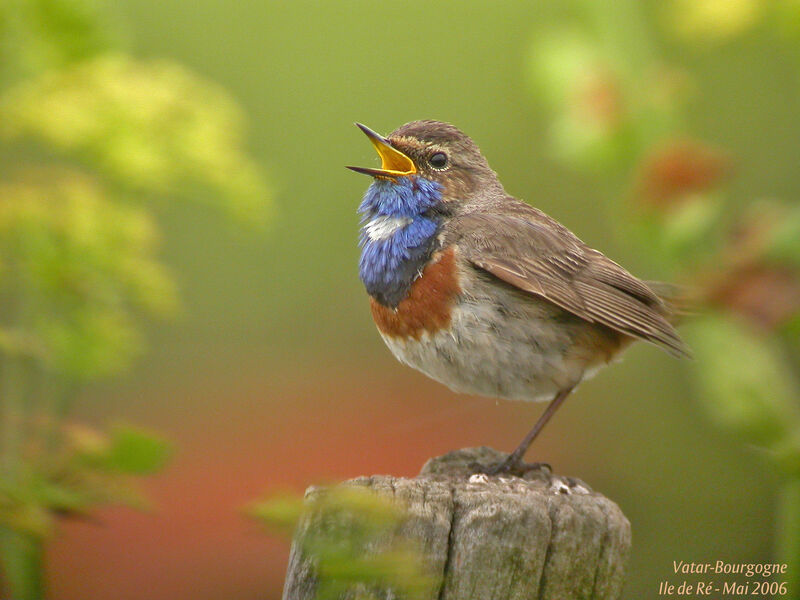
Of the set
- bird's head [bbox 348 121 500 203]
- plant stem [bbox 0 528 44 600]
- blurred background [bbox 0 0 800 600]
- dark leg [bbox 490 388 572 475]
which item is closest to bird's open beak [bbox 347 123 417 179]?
bird's head [bbox 348 121 500 203]

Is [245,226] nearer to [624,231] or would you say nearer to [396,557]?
[624,231]

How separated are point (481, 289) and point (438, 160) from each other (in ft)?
1.72

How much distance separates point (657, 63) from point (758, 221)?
0.93 metres

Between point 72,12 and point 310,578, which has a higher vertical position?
point 72,12

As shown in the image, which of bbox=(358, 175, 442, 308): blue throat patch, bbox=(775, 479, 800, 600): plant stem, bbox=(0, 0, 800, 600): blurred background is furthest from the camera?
bbox=(358, 175, 442, 308): blue throat patch

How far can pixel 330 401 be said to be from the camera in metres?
4.69

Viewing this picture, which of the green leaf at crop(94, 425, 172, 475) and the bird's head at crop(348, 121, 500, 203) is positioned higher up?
the bird's head at crop(348, 121, 500, 203)

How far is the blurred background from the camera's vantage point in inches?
116

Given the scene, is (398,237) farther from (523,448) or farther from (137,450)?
(137,450)

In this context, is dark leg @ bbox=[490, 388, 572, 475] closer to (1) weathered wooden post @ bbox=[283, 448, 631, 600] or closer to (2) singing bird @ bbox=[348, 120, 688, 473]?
(2) singing bird @ bbox=[348, 120, 688, 473]

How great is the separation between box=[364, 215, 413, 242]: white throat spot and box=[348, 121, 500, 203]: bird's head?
114 millimetres

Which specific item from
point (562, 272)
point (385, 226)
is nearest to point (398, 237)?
point (385, 226)

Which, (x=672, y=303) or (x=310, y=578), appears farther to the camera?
(x=672, y=303)

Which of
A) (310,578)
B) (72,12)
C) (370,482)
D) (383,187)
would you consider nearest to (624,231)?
(383,187)
